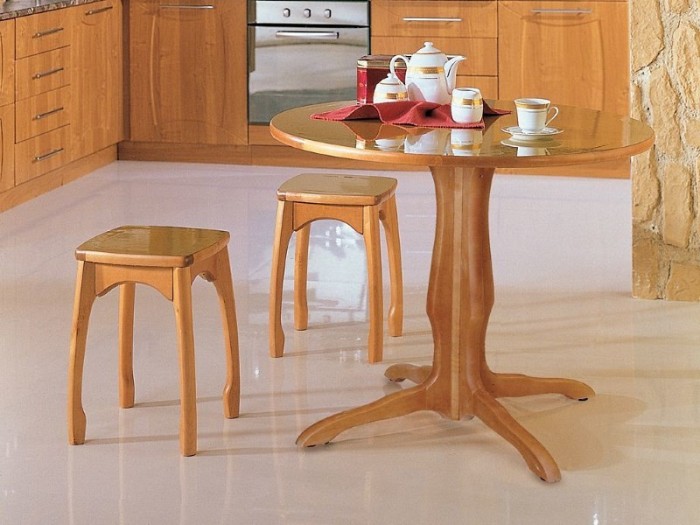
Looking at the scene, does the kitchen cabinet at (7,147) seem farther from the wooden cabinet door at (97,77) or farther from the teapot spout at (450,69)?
the teapot spout at (450,69)

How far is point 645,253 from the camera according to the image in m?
4.04

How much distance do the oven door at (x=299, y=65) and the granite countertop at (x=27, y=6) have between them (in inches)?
37.3

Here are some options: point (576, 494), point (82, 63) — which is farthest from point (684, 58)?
point (82, 63)

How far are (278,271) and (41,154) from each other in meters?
2.42

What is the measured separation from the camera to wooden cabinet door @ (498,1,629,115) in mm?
5773

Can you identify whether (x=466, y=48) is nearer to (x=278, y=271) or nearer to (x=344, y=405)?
(x=278, y=271)

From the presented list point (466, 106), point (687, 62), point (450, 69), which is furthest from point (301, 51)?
point (466, 106)

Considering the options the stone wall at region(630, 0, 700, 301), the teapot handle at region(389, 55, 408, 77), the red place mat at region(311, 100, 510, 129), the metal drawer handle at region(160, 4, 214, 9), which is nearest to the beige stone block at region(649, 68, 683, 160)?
the stone wall at region(630, 0, 700, 301)

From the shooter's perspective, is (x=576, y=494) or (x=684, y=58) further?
(x=684, y=58)

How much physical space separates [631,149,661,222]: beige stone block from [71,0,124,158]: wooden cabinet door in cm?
287

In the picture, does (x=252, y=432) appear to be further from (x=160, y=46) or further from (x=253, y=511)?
(x=160, y=46)

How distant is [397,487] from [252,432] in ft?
1.47

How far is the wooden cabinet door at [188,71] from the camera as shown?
621cm

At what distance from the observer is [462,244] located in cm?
285
